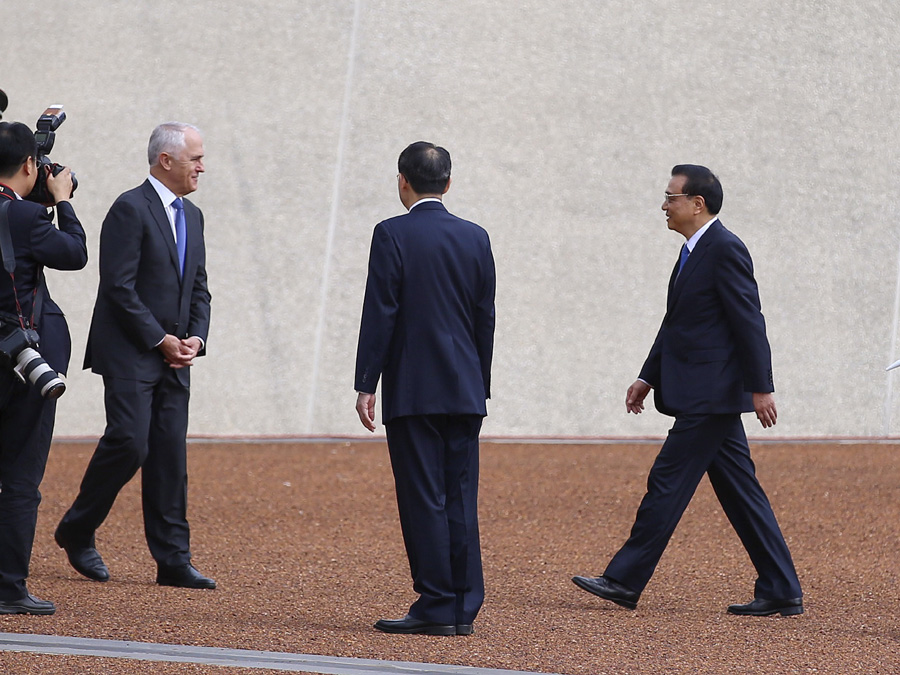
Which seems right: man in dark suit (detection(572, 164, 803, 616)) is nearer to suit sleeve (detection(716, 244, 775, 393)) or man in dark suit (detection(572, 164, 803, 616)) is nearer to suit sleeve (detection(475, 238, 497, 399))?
suit sleeve (detection(716, 244, 775, 393))

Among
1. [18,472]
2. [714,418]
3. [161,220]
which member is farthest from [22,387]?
[714,418]

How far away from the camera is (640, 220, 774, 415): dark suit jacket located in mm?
4555

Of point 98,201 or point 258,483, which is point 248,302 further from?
point 258,483

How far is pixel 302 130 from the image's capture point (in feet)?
36.5

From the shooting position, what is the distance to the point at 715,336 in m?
4.64

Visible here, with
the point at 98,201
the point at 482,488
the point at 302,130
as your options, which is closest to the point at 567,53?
the point at 302,130

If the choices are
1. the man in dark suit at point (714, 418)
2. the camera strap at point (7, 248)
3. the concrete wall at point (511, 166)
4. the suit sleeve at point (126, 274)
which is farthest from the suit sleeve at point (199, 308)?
the concrete wall at point (511, 166)

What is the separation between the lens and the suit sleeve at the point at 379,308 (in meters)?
4.05

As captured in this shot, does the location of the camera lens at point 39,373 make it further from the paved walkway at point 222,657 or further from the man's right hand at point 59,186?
the paved walkway at point 222,657

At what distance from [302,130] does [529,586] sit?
689 cm

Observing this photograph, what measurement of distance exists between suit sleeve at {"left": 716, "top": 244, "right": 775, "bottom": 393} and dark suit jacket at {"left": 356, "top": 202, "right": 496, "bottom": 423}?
95 centimetres

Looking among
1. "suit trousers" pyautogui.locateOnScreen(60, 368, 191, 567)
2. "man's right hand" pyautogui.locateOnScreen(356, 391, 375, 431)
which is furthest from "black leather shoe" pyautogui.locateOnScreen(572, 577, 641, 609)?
"suit trousers" pyautogui.locateOnScreen(60, 368, 191, 567)

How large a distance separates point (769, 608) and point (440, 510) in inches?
52.0

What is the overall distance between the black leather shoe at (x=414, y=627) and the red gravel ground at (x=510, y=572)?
5 cm
